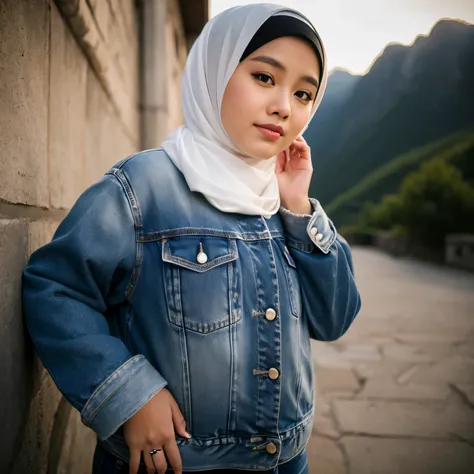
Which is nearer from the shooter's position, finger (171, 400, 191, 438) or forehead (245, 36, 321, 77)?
finger (171, 400, 191, 438)

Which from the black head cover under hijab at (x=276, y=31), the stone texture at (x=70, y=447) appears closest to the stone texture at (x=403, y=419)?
the stone texture at (x=70, y=447)

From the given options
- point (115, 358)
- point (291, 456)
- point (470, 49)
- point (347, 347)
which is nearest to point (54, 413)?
point (115, 358)

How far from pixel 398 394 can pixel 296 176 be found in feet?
7.58

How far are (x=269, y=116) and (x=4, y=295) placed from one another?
25.7 inches

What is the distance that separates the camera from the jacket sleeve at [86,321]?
0.87m

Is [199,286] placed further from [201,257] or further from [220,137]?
[220,137]

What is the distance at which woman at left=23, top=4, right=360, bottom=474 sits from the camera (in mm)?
888

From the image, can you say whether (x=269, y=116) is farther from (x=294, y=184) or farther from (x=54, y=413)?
(x=54, y=413)

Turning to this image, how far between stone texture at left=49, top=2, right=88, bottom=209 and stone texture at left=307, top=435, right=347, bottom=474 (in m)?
1.68

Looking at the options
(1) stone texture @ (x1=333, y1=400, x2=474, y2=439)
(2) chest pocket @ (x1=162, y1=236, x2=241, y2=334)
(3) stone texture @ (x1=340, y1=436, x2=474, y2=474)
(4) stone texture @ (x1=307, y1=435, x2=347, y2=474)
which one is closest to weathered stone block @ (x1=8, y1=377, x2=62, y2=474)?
(2) chest pocket @ (x1=162, y1=236, x2=241, y2=334)

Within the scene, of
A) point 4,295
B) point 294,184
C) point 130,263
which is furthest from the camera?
point 294,184

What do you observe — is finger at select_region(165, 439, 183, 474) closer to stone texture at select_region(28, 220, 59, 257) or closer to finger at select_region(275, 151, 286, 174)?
stone texture at select_region(28, 220, 59, 257)

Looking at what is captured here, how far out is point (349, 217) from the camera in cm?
1597

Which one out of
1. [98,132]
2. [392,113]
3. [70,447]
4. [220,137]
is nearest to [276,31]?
[220,137]
